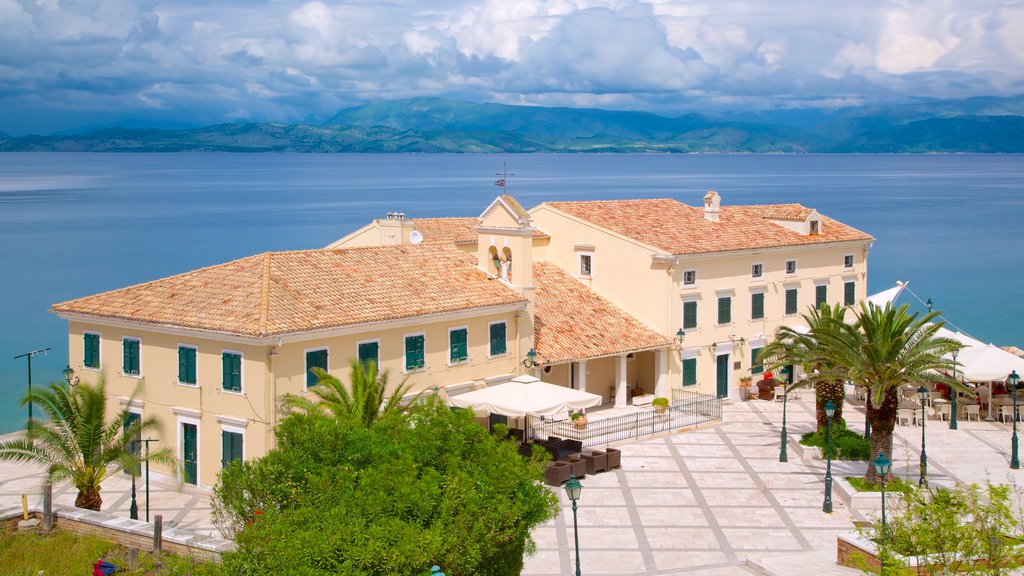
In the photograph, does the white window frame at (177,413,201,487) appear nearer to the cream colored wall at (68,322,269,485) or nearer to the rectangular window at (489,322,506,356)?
Result: the cream colored wall at (68,322,269,485)

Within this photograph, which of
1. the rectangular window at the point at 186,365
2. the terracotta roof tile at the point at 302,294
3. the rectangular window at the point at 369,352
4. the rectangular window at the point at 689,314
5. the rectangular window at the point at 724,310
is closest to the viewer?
the terracotta roof tile at the point at 302,294

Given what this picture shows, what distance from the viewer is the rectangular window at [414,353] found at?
97.6ft

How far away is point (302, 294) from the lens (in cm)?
2848

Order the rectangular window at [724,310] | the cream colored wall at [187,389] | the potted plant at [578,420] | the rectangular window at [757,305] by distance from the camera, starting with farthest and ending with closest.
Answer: the rectangular window at [757,305] < the rectangular window at [724,310] < the potted plant at [578,420] < the cream colored wall at [187,389]

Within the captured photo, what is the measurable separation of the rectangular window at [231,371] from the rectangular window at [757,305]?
2015 cm

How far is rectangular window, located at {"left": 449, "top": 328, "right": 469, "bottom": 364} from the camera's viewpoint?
31.0 m

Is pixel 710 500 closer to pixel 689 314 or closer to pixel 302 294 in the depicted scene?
pixel 302 294

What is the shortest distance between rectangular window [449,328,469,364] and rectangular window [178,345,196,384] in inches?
276

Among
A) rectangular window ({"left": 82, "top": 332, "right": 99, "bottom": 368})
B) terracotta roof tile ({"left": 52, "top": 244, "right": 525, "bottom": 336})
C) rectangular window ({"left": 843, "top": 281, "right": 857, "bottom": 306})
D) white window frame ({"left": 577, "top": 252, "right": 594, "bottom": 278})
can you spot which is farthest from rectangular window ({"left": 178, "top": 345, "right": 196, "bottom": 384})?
rectangular window ({"left": 843, "top": 281, "right": 857, "bottom": 306})

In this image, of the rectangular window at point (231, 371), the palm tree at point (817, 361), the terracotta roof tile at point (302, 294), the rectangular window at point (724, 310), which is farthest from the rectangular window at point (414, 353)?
the rectangular window at point (724, 310)

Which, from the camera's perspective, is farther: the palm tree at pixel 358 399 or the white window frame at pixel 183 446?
the white window frame at pixel 183 446

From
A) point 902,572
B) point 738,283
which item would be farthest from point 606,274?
point 902,572

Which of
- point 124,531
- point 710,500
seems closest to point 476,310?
point 710,500

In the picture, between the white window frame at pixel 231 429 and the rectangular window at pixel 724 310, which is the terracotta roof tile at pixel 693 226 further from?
the white window frame at pixel 231 429
